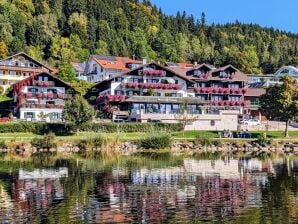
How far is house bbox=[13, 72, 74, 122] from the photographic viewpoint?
96.9m

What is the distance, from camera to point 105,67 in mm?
127750

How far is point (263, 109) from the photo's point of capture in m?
86.2

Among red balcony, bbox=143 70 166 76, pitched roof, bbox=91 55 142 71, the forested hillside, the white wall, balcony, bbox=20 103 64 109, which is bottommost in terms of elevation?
the white wall

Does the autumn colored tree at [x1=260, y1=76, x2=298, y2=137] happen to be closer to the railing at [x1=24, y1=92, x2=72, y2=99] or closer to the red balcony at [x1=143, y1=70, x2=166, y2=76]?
the red balcony at [x1=143, y1=70, x2=166, y2=76]

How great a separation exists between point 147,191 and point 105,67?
9283 centimetres

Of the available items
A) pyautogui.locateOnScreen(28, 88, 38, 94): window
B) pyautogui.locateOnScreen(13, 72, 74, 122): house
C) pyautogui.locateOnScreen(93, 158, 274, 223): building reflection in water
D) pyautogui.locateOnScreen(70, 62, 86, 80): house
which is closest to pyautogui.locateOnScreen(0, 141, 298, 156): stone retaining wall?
pyautogui.locateOnScreen(93, 158, 274, 223): building reflection in water

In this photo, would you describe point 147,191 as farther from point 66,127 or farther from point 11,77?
point 11,77

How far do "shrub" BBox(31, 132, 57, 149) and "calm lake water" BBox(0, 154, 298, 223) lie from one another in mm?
11277

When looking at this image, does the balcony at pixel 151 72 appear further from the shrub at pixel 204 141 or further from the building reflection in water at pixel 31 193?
the building reflection in water at pixel 31 193

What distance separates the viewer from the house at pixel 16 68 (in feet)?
381

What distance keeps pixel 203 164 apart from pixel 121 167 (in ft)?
27.8

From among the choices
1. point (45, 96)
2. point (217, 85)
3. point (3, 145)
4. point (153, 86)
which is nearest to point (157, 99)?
point (153, 86)

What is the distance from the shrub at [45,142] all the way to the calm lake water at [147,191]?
11277 mm

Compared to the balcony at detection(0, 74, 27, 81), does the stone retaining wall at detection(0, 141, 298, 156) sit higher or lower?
lower
